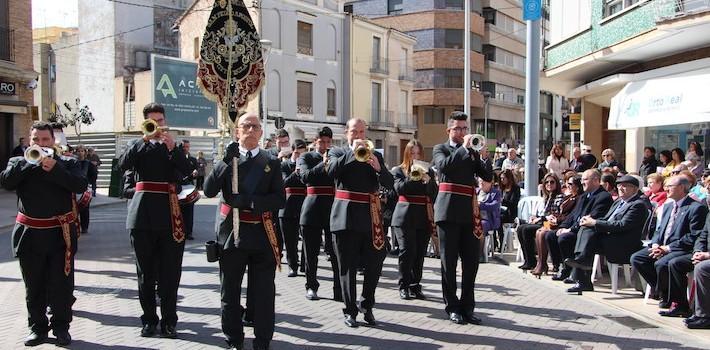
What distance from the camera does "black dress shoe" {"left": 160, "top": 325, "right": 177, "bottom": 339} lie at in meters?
6.13

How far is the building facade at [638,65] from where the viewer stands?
41.4ft

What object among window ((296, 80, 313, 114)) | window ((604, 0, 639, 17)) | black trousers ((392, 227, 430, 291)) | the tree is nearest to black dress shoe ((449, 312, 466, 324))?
black trousers ((392, 227, 430, 291))

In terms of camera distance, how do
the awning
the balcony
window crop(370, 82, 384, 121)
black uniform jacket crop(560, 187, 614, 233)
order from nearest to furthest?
black uniform jacket crop(560, 187, 614, 233) < the awning < the balcony < window crop(370, 82, 384, 121)

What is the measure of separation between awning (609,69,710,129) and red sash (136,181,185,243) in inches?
401

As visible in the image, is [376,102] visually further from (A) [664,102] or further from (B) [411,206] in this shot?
(B) [411,206]

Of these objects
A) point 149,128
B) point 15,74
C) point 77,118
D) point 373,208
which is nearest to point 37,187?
point 149,128

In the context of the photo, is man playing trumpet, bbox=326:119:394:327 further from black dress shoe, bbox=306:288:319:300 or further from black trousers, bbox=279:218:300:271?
black trousers, bbox=279:218:300:271

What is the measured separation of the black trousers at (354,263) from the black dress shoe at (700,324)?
3.16 metres

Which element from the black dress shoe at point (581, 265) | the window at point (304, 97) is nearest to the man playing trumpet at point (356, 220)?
the black dress shoe at point (581, 265)

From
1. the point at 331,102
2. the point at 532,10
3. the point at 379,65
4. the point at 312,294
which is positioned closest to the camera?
the point at 312,294

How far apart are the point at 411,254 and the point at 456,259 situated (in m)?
1.04

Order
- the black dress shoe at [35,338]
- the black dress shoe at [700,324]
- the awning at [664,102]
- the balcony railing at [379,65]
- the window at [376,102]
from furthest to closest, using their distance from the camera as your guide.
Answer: the window at [376,102] → the balcony railing at [379,65] → the awning at [664,102] → the black dress shoe at [700,324] → the black dress shoe at [35,338]

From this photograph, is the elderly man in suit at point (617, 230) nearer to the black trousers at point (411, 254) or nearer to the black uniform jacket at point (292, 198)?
the black trousers at point (411, 254)

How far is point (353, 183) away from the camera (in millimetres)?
6695
